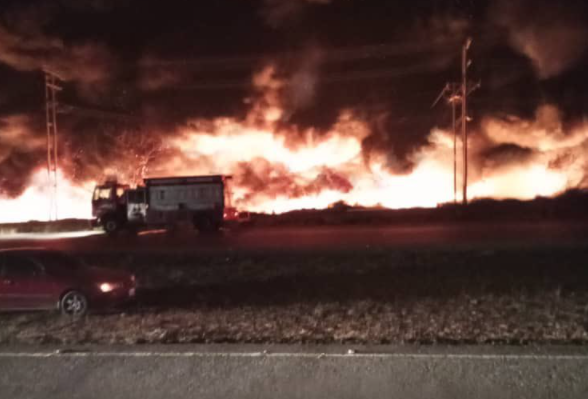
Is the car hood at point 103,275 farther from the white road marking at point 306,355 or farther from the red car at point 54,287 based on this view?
the white road marking at point 306,355

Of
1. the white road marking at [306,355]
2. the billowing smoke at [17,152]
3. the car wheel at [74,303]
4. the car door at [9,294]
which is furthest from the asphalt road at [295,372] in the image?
the billowing smoke at [17,152]

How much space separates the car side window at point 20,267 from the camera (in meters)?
11.2

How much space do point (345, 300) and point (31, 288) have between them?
5409 mm

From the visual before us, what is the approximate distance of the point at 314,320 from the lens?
8969 mm

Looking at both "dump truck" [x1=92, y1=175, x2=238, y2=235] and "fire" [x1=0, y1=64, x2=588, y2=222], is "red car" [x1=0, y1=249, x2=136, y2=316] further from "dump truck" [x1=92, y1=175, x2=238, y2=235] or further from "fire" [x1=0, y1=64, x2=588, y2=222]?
"fire" [x1=0, y1=64, x2=588, y2=222]

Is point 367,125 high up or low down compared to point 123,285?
up

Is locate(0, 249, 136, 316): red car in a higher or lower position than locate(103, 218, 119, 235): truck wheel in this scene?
lower

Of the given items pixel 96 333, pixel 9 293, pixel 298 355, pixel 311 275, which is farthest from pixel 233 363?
pixel 311 275

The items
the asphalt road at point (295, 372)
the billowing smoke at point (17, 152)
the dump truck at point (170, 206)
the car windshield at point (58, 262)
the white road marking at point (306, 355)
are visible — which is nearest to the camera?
the asphalt road at point (295, 372)

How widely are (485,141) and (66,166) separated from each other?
32.7 metres

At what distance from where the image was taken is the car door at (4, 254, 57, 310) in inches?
433

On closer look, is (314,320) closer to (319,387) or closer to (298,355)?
(298,355)

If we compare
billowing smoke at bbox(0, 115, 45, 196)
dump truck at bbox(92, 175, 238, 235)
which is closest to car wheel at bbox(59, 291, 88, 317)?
dump truck at bbox(92, 175, 238, 235)

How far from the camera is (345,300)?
10.8 meters
